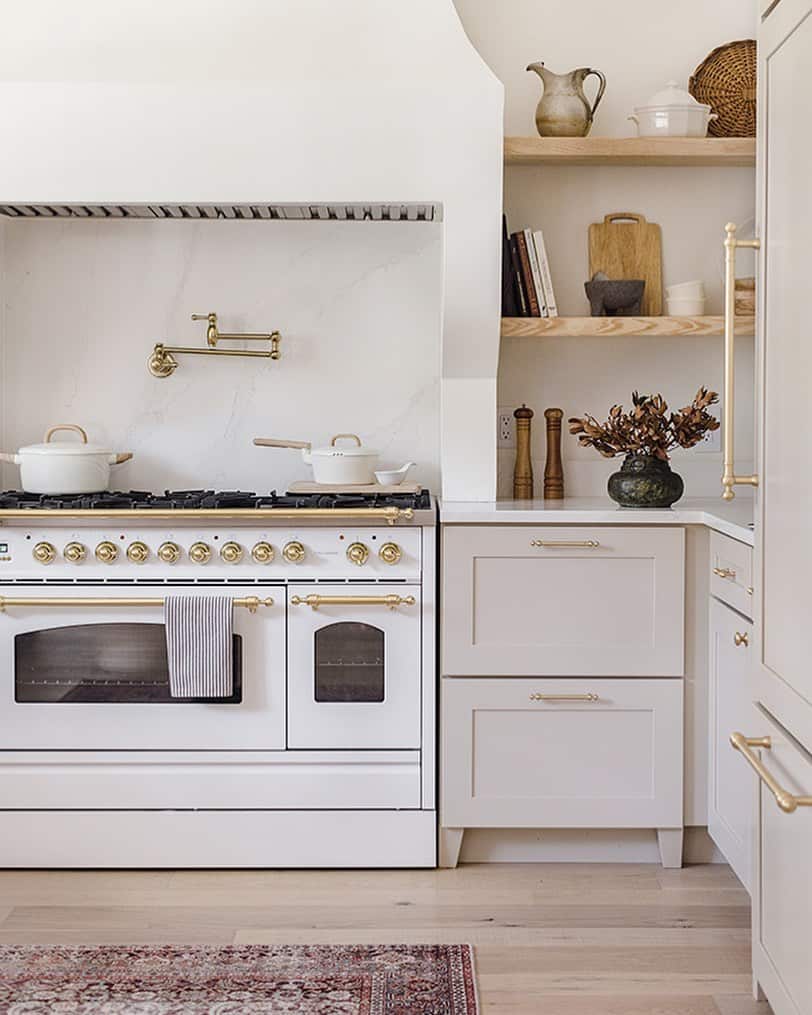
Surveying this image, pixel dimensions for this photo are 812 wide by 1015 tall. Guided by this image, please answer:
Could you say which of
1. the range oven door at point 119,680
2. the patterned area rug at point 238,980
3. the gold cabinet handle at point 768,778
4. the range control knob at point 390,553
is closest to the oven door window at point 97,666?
the range oven door at point 119,680

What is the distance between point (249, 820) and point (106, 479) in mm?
1013

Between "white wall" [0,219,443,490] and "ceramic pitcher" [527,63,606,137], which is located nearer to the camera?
"ceramic pitcher" [527,63,606,137]

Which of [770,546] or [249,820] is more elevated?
[770,546]

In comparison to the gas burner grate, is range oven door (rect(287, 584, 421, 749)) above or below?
below

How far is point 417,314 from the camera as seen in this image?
11.6 ft

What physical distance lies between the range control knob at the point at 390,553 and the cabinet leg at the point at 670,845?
3.14ft

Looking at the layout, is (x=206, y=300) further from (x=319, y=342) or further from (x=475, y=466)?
(x=475, y=466)

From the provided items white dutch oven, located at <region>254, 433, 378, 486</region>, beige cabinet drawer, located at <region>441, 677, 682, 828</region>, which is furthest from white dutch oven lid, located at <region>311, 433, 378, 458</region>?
beige cabinet drawer, located at <region>441, 677, 682, 828</region>

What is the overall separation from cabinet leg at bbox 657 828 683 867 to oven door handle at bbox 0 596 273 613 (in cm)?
115

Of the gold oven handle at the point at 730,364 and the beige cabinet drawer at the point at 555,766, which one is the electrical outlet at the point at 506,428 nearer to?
the beige cabinet drawer at the point at 555,766

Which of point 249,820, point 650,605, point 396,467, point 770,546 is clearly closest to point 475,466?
point 396,467

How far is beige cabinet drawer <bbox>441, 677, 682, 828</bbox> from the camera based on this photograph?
9.82 ft

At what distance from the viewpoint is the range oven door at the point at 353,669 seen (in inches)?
117

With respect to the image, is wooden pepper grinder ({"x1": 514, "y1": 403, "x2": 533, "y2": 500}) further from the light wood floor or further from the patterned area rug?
the patterned area rug
